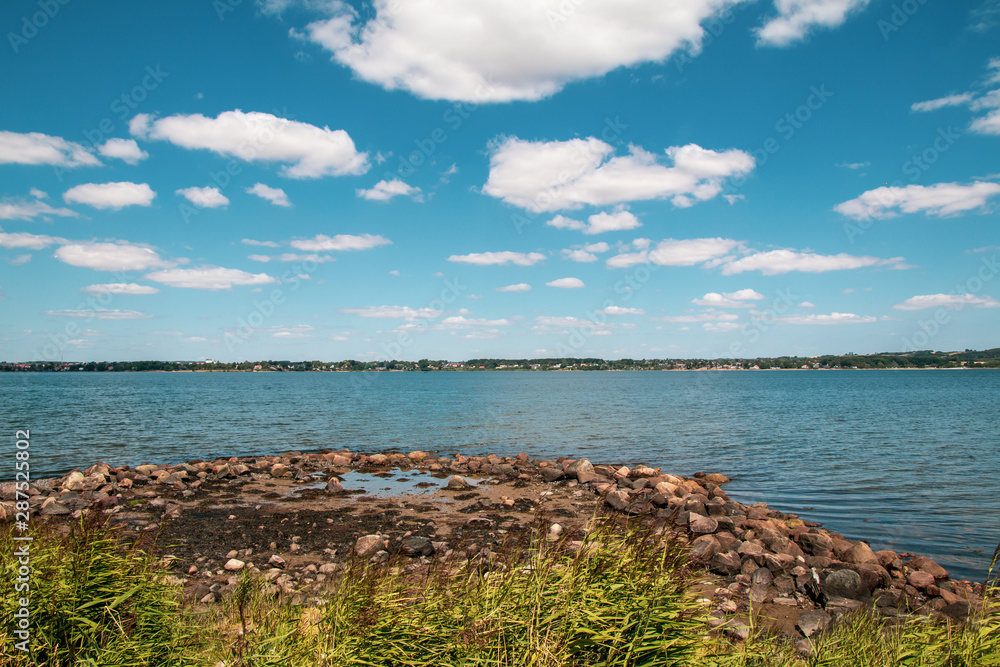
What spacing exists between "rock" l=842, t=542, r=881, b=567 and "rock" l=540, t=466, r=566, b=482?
1151 centimetres

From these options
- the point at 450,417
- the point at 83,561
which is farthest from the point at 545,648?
the point at 450,417

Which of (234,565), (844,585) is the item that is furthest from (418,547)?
(844,585)

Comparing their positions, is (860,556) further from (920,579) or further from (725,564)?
(725,564)

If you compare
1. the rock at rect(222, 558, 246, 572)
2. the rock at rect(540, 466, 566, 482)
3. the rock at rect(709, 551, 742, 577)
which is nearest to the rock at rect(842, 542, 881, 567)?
the rock at rect(709, 551, 742, 577)

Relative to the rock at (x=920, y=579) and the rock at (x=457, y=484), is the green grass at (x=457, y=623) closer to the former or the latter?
the rock at (x=920, y=579)

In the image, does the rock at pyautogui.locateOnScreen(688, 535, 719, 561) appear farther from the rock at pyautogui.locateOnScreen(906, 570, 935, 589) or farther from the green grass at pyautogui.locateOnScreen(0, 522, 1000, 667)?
the green grass at pyautogui.locateOnScreen(0, 522, 1000, 667)

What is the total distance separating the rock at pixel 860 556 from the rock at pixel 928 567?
2.53 feet

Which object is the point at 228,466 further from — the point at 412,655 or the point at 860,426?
the point at 860,426

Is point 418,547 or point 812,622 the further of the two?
point 418,547

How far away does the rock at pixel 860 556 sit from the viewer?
12568mm

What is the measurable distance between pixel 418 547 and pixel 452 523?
10.2ft

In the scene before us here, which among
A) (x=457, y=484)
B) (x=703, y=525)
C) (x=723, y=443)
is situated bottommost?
(x=723, y=443)

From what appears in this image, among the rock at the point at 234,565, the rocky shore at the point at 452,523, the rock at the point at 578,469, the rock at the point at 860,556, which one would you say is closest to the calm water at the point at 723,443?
the rock at the point at 860,556

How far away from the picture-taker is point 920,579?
38.0 ft
